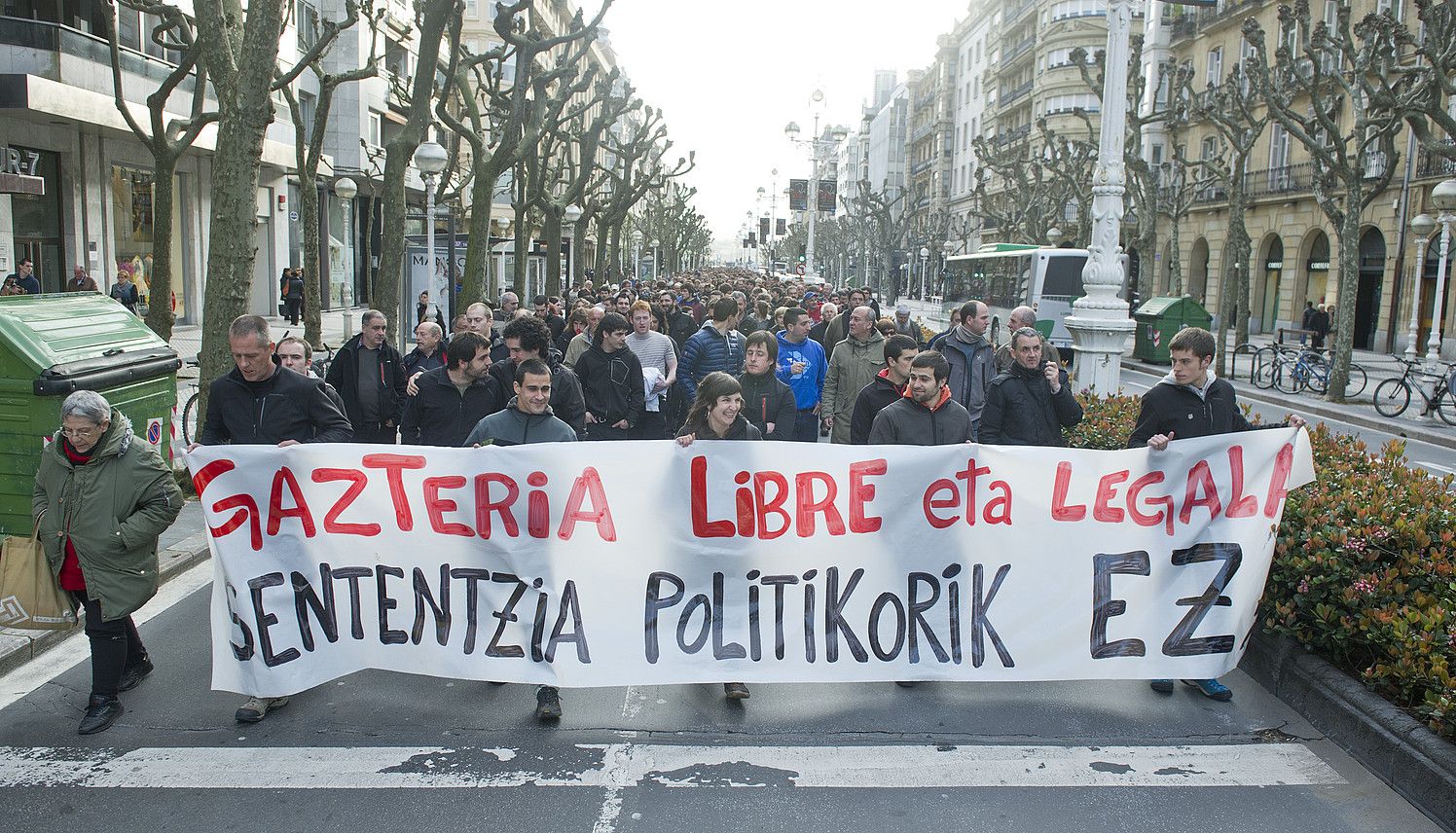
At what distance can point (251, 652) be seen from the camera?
522 centimetres

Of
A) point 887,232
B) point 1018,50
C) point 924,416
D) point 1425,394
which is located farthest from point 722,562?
point 1018,50

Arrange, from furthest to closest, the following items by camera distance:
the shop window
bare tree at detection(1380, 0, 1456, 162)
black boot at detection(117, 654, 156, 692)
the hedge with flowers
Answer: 1. the shop window
2. bare tree at detection(1380, 0, 1456, 162)
3. black boot at detection(117, 654, 156, 692)
4. the hedge with flowers

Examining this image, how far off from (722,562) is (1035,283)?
88.3ft

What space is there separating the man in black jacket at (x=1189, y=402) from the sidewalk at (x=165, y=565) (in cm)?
519

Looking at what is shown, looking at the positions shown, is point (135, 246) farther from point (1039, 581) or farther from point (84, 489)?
point (1039, 581)

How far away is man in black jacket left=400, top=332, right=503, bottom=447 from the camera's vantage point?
681 centimetres

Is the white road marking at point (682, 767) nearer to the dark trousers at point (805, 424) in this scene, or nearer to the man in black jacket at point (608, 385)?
the man in black jacket at point (608, 385)

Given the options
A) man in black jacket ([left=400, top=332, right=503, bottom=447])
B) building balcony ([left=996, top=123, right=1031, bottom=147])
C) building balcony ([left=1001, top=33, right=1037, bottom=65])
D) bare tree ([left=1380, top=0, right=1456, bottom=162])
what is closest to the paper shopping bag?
man in black jacket ([left=400, top=332, right=503, bottom=447])

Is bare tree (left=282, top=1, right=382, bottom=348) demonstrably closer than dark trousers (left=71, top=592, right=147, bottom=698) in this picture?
No

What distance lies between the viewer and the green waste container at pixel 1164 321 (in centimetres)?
2981

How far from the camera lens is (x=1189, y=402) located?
20.0 ft

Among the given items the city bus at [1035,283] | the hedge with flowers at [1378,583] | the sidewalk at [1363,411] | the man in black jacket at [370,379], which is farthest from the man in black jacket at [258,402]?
the city bus at [1035,283]

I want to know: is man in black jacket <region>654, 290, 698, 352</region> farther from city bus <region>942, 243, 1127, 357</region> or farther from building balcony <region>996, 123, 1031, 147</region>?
building balcony <region>996, 123, 1031, 147</region>

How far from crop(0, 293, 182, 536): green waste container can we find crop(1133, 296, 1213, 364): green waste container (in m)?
26.0
